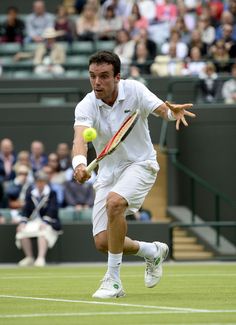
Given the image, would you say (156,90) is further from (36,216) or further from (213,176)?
(36,216)

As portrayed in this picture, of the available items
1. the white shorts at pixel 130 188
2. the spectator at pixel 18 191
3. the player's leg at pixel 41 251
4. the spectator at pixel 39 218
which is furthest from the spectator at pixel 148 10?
the white shorts at pixel 130 188

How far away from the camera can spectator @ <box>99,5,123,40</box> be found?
26266 mm

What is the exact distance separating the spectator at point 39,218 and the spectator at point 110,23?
6611 mm

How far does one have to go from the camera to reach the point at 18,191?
21.5 meters

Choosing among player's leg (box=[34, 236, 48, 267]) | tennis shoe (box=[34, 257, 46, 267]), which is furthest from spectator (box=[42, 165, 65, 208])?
tennis shoe (box=[34, 257, 46, 267])

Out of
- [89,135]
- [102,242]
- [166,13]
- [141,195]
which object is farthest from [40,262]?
[89,135]

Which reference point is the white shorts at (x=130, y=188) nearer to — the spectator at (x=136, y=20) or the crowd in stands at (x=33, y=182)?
the crowd in stands at (x=33, y=182)

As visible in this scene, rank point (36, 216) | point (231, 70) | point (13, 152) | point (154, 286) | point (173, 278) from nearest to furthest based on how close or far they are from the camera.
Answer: point (154, 286) < point (173, 278) < point (36, 216) < point (13, 152) < point (231, 70)

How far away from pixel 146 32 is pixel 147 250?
1465cm

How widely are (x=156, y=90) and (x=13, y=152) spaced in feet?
10.9

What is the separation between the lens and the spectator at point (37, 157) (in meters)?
22.1

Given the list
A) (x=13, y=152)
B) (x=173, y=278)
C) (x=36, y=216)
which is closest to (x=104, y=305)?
(x=173, y=278)

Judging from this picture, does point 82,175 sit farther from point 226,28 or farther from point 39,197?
point 226,28

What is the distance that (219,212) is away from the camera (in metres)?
24.2
